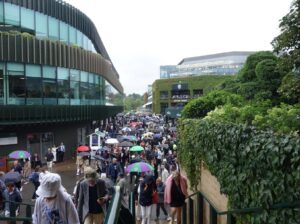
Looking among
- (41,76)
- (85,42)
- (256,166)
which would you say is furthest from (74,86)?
(256,166)

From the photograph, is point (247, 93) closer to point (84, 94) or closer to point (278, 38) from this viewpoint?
point (278, 38)

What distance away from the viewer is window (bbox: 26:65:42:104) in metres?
24.8

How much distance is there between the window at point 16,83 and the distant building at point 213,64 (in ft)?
306

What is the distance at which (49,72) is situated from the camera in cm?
2672

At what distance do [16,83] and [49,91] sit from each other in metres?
2.87

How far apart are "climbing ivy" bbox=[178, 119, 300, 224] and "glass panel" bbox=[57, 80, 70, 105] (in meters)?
20.6

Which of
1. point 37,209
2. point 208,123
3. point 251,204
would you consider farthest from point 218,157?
point 37,209

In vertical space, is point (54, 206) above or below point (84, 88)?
below

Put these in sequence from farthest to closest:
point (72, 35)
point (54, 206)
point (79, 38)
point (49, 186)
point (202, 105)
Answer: point (79, 38) < point (72, 35) < point (202, 105) < point (54, 206) < point (49, 186)

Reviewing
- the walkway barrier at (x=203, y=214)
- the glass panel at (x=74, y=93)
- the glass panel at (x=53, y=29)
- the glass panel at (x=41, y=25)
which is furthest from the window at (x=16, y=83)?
the walkway barrier at (x=203, y=214)

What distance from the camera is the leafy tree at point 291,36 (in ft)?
37.6

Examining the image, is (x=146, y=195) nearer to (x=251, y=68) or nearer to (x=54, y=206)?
(x=54, y=206)

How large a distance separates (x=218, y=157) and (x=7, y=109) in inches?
703

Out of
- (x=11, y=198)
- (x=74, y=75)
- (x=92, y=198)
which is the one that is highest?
(x=74, y=75)
